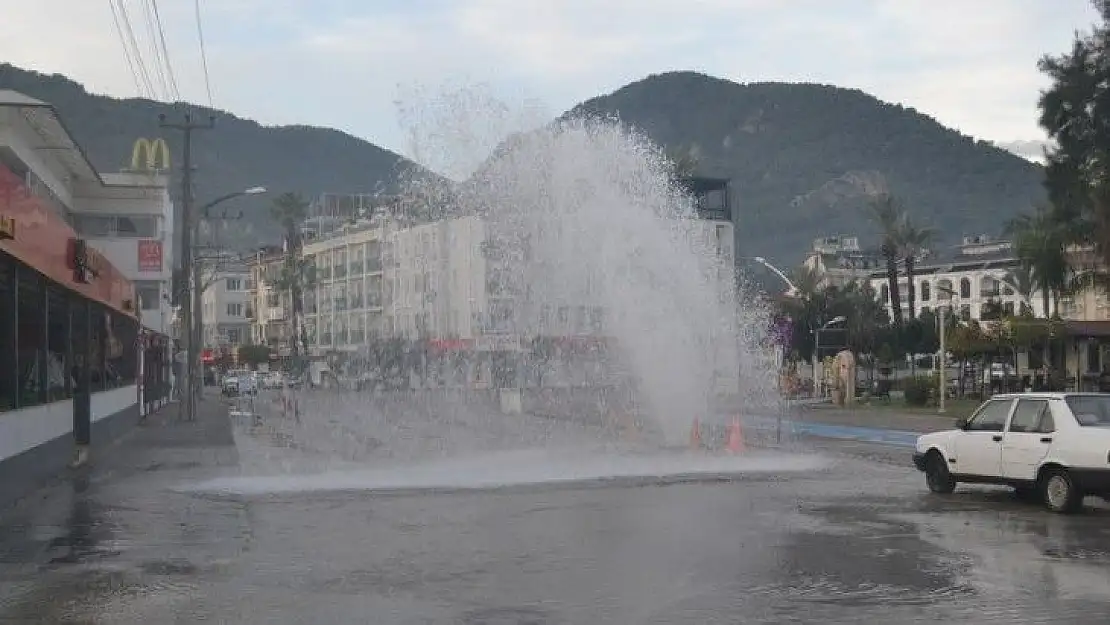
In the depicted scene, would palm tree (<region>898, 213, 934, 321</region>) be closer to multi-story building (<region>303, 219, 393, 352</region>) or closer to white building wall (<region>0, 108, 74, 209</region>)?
multi-story building (<region>303, 219, 393, 352</region>)

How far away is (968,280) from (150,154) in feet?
255

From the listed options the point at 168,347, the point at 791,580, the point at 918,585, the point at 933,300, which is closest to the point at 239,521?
the point at 791,580

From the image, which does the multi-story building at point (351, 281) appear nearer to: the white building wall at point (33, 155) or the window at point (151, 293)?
the window at point (151, 293)

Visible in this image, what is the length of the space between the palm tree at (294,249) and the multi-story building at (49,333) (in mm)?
54017

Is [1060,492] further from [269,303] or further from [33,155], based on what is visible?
[269,303]

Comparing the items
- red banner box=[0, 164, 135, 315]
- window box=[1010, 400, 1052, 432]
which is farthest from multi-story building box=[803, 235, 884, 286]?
window box=[1010, 400, 1052, 432]

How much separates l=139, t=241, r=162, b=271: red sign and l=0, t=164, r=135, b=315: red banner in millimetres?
27660

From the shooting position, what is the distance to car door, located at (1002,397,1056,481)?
51.2 ft

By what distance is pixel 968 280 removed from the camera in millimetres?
121688

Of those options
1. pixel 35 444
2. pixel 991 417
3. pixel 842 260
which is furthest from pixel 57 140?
pixel 842 260

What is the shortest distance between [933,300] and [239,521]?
119 m

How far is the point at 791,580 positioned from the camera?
10.6 meters

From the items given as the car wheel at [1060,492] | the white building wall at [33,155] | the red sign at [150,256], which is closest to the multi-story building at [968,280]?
the red sign at [150,256]

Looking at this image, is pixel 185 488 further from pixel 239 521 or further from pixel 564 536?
pixel 564 536
